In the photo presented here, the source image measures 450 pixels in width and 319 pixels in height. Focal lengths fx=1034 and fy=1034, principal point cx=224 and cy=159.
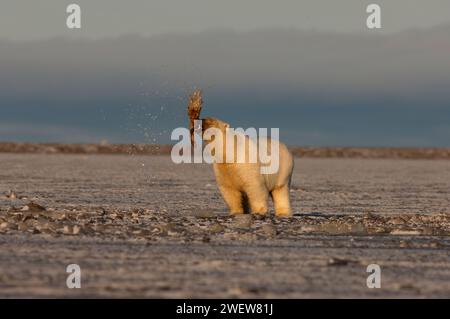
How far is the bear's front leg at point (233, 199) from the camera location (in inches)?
673

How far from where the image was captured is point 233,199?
56.3ft

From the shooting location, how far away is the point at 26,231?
1392 centimetres

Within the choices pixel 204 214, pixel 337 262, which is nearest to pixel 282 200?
pixel 204 214

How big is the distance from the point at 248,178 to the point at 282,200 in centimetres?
112

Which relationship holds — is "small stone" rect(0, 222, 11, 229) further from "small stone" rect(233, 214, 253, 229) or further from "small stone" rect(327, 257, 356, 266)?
"small stone" rect(327, 257, 356, 266)

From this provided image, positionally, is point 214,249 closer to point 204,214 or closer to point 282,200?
point 204,214

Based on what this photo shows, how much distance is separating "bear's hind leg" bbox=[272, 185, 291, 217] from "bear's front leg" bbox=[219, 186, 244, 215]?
696 mm

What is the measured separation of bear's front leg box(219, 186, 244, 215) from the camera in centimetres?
1709

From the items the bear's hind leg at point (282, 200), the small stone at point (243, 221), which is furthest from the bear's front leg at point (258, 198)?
the small stone at point (243, 221)

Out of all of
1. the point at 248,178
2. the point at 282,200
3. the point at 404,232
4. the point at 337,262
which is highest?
the point at 248,178

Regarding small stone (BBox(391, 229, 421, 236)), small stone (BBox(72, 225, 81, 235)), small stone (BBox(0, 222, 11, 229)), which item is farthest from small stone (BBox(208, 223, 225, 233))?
small stone (BBox(0, 222, 11, 229))

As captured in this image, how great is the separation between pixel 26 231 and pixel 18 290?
4.96 metres

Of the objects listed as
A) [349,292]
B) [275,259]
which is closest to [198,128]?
[275,259]

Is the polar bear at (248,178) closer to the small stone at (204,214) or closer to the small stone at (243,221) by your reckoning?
the small stone at (204,214)
